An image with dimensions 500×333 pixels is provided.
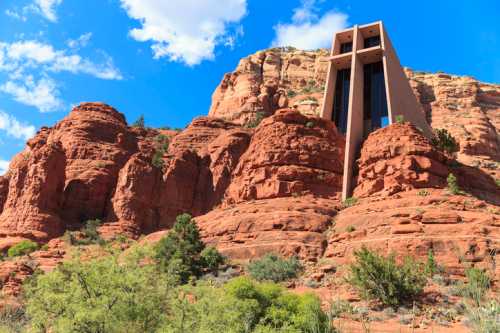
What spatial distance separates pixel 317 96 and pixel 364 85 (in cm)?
3303

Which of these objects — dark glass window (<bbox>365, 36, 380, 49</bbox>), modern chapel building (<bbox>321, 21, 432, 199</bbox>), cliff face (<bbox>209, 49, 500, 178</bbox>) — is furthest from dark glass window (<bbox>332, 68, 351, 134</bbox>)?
cliff face (<bbox>209, 49, 500, 178</bbox>)

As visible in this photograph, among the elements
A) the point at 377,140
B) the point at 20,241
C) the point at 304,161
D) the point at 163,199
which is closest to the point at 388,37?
the point at 377,140

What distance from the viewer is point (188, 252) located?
2972cm

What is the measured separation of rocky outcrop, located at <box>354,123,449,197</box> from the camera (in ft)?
108

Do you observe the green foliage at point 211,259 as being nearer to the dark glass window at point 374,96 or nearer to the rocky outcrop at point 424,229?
the rocky outcrop at point 424,229

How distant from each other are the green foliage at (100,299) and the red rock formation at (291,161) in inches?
897

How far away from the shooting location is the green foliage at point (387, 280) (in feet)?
71.9

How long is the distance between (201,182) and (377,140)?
64.8 feet

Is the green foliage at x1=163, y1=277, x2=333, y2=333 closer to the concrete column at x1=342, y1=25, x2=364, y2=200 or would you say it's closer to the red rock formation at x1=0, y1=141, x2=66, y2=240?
the concrete column at x1=342, y1=25, x2=364, y2=200

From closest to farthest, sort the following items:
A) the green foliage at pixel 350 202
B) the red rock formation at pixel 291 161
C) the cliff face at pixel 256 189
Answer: the cliff face at pixel 256 189
the green foliage at pixel 350 202
the red rock formation at pixel 291 161

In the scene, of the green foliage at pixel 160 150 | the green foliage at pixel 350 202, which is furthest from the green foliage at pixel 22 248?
the green foliage at pixel 350 202

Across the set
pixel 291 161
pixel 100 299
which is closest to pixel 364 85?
pixel 291 161

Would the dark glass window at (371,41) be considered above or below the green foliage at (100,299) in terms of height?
above

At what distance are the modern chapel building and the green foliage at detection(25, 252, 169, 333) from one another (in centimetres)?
3036
